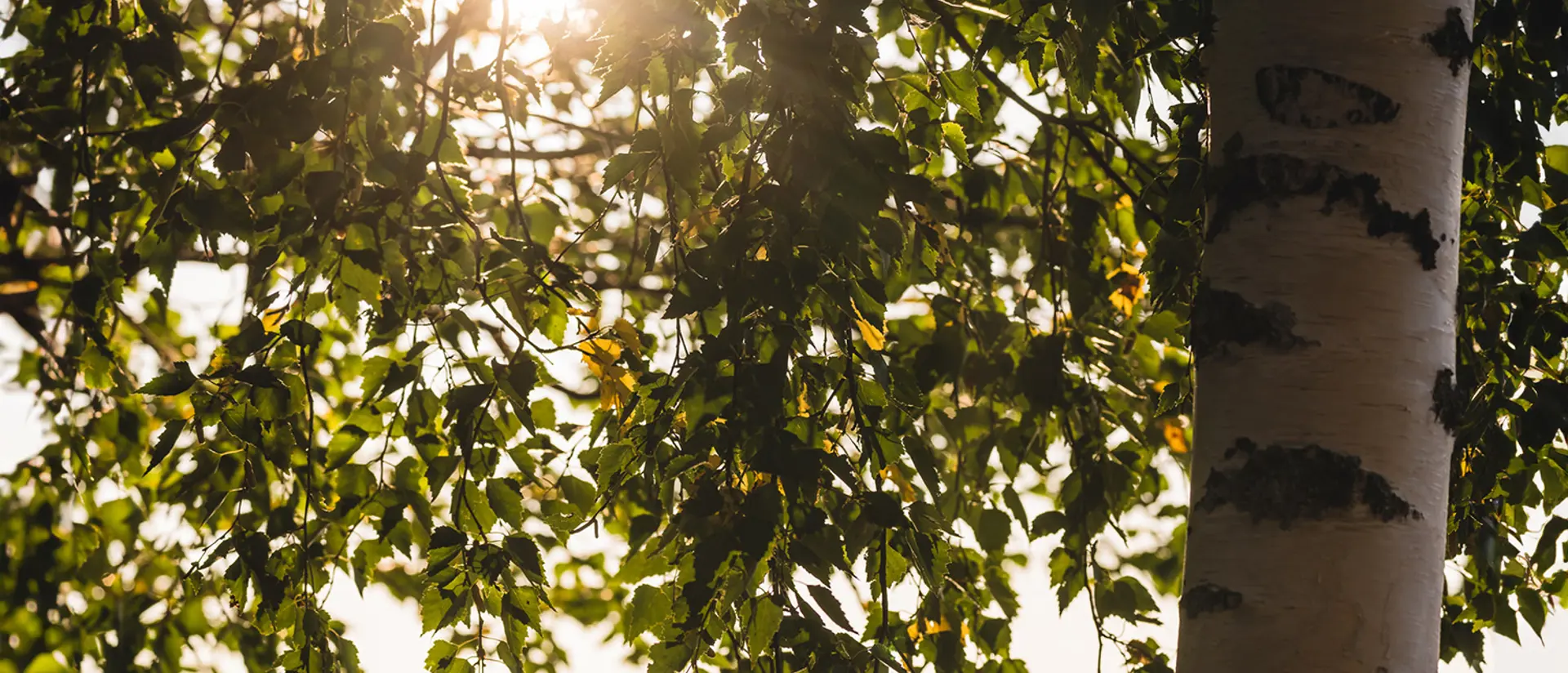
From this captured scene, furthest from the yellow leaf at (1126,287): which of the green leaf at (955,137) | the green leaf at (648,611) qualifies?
the green leaf at (648,611)

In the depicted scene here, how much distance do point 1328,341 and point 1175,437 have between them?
121 cm

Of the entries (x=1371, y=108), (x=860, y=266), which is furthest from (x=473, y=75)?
(x=1371, y=108)

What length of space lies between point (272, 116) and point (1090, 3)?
899mm

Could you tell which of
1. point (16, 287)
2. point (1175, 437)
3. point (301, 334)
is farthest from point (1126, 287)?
point (16, 287)

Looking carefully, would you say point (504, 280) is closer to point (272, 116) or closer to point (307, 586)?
point (272, 116)

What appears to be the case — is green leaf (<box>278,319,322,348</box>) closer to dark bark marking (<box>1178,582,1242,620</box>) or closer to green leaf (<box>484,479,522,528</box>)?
green leaf (<box>484,479,522,528</box>)

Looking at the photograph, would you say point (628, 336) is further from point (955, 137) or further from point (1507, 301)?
point (1507, 301)

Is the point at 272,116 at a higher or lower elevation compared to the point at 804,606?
higher

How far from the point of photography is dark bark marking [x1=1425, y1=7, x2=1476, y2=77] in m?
1.08

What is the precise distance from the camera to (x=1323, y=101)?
3.47 feet

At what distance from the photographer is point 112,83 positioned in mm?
2094

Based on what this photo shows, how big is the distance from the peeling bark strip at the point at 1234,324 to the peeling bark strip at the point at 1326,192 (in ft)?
0.24

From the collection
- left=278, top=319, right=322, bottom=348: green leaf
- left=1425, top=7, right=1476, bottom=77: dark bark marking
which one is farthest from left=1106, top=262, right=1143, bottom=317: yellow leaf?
left=278, top=319, right=322, bottom=348: green leaf

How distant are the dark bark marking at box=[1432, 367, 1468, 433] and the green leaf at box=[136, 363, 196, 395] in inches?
46.2
